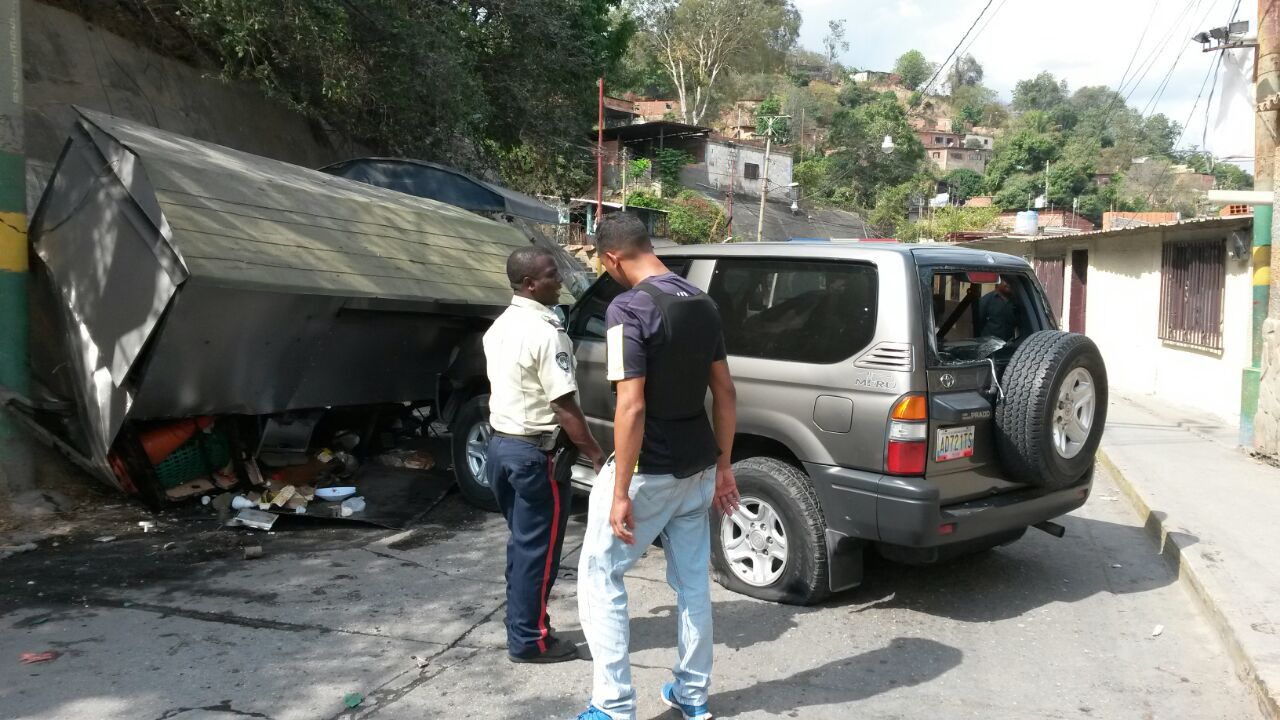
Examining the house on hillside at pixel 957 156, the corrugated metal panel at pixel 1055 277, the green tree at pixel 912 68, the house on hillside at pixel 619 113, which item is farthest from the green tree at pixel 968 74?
the corrugated metal panel at pixel 1055 277

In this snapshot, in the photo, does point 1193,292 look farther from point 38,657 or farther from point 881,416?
point 38,657

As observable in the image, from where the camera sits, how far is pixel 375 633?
14.1 ft

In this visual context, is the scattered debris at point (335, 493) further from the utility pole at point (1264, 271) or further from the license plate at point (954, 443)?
the utility pole at point (1264, 271)

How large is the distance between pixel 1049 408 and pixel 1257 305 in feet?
21.5

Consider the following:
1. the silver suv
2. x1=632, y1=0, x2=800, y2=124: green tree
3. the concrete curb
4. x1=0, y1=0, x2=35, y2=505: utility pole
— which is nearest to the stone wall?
x1=0, y1=0, x2=35, y2=505: utility pole

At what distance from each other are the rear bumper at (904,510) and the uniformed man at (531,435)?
1.25 m

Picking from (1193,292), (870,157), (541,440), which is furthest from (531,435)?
(870,157)

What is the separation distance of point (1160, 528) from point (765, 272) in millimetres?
3605

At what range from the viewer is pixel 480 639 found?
431cm

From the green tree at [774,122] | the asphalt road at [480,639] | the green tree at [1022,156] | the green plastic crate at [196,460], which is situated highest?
the green tree at [774,122]

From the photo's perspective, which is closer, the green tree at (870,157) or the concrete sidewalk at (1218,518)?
the concrete sidewalk at (1218,518)

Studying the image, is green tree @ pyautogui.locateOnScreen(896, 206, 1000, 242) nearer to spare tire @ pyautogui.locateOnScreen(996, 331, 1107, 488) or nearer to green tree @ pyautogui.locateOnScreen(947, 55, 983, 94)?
spare tire @ pyautogui.locateOnScreen(996, 331, 1107, 488)

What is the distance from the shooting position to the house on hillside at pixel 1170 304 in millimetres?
11750

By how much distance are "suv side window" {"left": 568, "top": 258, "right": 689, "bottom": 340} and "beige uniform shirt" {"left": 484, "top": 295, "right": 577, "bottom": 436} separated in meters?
1.93
